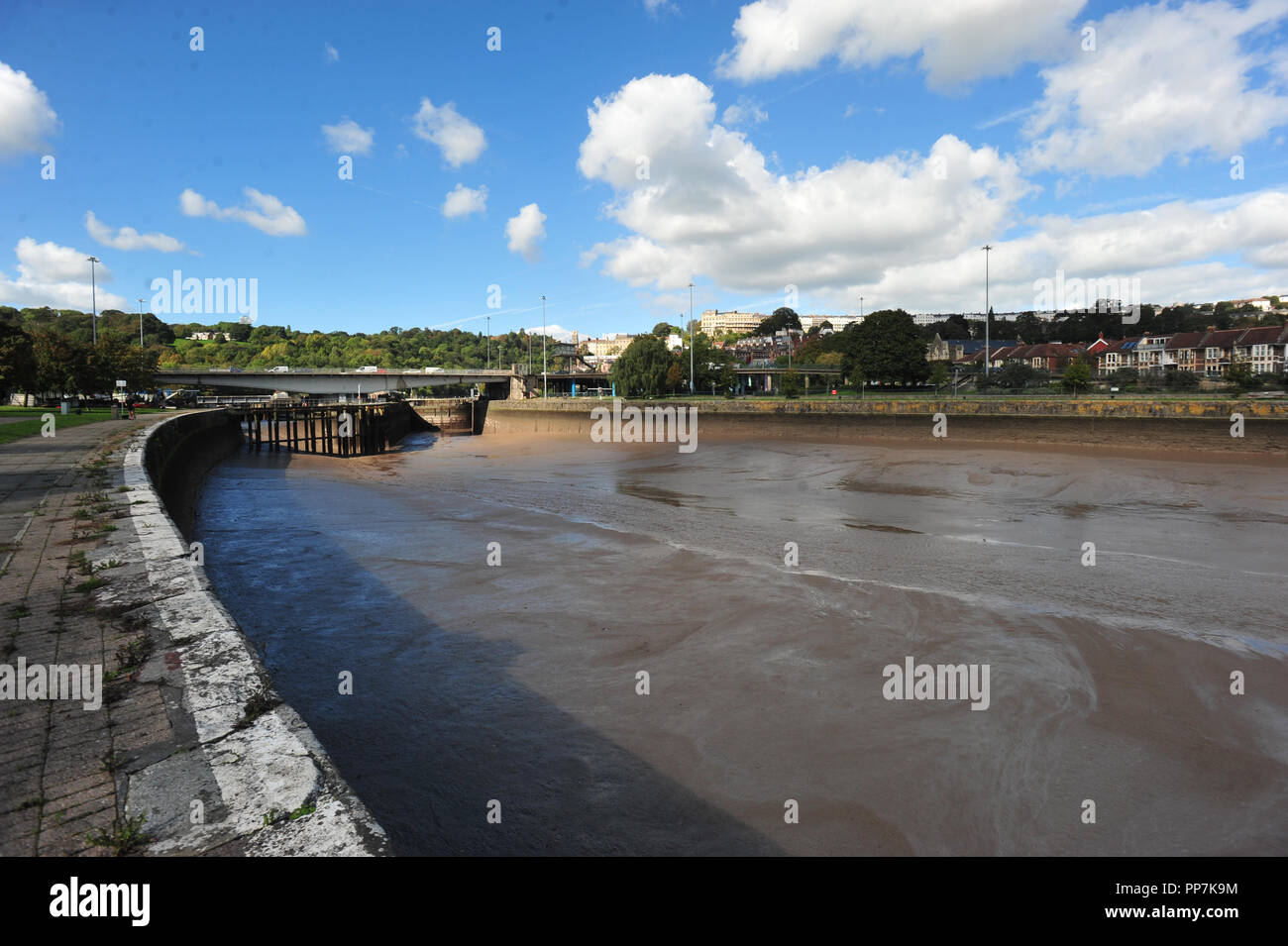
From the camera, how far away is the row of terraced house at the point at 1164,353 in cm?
8150

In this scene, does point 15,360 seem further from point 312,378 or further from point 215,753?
point 215,753

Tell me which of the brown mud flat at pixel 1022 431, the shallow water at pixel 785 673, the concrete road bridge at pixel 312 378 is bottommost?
the shallow water at pixel 785 673

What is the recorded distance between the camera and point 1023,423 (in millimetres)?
40469

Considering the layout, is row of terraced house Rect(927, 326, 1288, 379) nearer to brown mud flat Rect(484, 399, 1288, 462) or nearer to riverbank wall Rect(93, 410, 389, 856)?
brown mud flat Rect(484, 399, 1288, 462)

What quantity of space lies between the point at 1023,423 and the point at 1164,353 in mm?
82407

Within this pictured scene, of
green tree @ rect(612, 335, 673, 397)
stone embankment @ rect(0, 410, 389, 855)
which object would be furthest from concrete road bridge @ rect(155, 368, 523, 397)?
stone embankment @ rect(0, 410, 389, 855)

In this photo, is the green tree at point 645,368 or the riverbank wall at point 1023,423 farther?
the green tree at point 645,368

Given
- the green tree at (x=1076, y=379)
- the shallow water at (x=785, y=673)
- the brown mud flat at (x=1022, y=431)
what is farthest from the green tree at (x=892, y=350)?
the shallow water at (x=785, y=673)

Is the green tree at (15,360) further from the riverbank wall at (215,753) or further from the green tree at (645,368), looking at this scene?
the green tree at (645,368)

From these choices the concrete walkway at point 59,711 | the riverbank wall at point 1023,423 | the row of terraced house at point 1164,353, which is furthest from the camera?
the row of terraced house at point 1164,353

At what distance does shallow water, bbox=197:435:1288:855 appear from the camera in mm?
5801

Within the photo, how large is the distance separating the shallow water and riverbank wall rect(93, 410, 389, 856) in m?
1.81

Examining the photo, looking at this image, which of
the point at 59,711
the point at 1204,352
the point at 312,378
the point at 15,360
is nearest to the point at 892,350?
the point at 1204,352

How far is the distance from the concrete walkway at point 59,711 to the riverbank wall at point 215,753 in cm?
14
